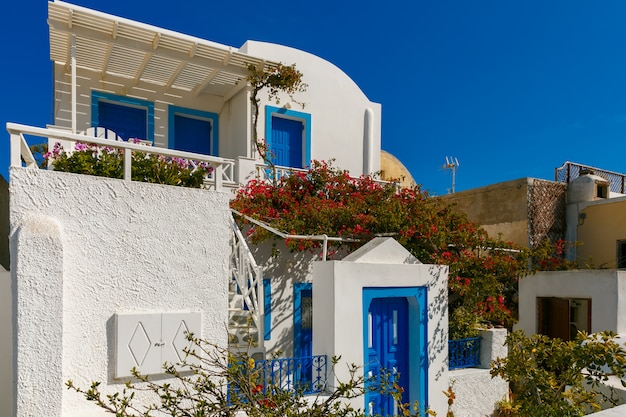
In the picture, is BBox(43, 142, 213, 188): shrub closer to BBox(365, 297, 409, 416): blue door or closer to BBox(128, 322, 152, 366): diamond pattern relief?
BBox(128, 322, 152, 366): diamond pattern relief

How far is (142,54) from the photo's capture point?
31.0 ft

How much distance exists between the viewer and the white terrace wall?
12.5 ft

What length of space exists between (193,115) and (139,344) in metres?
8.11

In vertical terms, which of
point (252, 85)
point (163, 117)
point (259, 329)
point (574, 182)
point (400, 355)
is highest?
point (252, 85)

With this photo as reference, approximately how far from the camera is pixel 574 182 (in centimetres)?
1314

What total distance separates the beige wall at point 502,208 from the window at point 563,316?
2.61 m

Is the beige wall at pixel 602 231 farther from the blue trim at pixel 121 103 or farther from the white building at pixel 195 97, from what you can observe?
the blue trim at pixel 121 103

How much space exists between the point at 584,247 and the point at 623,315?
470 centimetres

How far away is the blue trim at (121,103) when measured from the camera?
394 inches

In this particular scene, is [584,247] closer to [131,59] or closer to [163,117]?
[163,117]

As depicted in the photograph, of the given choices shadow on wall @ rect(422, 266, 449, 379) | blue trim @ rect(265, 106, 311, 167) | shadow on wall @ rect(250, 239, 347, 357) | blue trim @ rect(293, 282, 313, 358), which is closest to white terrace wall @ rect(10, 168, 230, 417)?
shadow on wall @ rect(250, 239, 347, 357)

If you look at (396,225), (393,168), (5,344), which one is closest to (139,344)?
(5,344)

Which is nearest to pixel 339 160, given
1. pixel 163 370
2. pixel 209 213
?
pixel 209 213

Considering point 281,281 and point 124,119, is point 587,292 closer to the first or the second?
point 281,281
